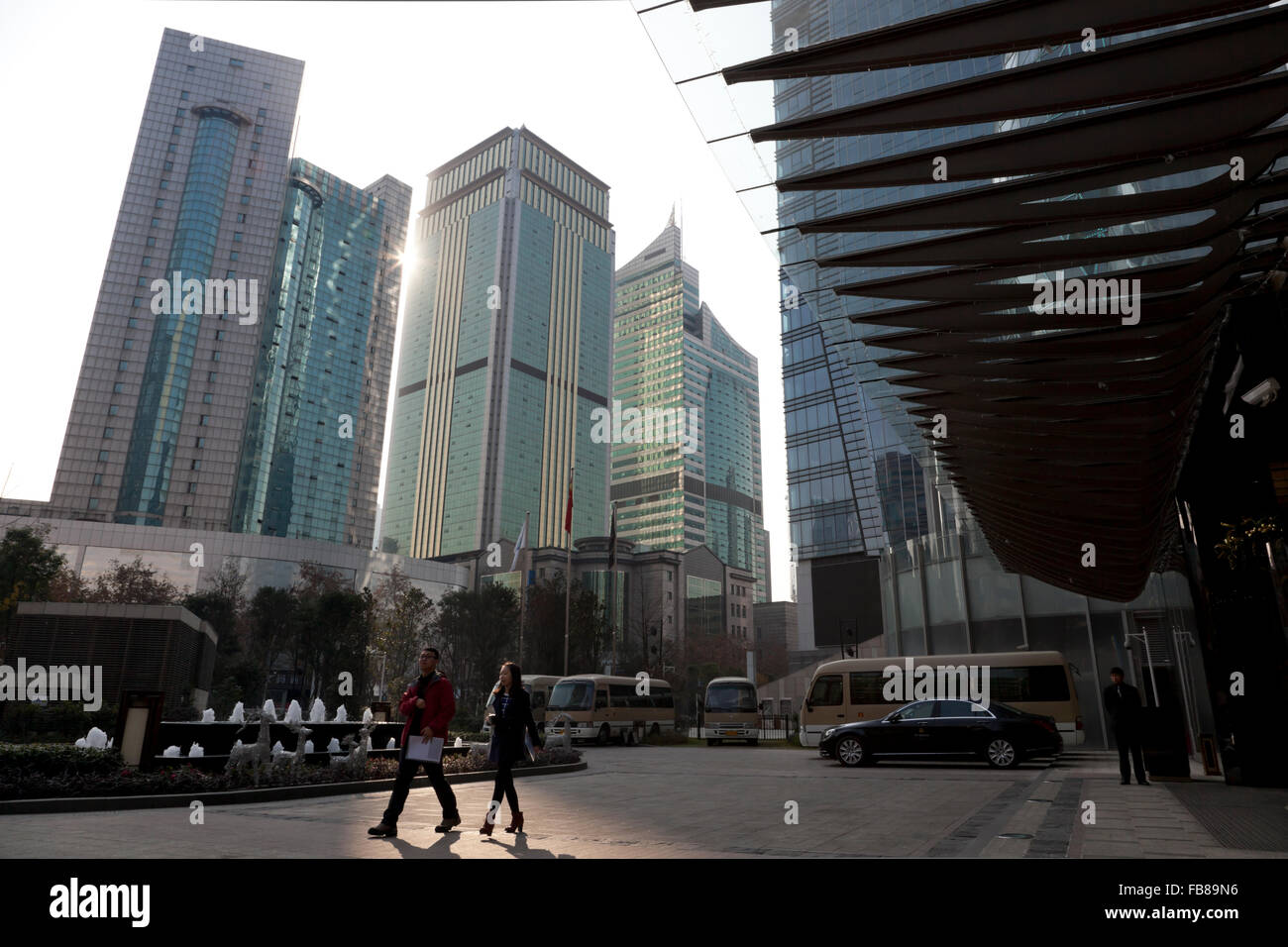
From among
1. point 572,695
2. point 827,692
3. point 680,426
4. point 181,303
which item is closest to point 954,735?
point 827,692

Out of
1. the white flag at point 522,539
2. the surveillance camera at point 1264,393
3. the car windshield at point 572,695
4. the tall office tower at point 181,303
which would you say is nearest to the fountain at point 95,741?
the surveillance camera at point 1264,393

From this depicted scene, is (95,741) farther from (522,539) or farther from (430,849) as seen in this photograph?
(522,539)

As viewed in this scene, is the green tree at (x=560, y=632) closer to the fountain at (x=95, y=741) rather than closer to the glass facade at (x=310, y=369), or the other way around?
the fountain at (x=95, y=741)

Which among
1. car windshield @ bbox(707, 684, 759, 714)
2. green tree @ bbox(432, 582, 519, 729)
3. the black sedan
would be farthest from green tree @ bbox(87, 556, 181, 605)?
the black sedan

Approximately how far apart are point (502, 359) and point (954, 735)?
131029 millimetres

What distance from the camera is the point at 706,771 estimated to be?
17.6m

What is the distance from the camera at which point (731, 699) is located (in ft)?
107

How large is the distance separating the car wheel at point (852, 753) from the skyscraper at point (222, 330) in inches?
3794

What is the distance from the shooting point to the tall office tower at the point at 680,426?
16388cm

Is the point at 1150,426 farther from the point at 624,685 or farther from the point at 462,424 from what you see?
the point at 462,424

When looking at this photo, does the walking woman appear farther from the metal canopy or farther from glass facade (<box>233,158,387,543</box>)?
glass facade (<box>233,158,387,543</box>)

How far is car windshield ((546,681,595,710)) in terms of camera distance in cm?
3159

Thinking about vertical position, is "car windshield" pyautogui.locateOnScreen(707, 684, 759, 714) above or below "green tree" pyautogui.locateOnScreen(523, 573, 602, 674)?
below

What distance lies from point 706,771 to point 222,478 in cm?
9630
